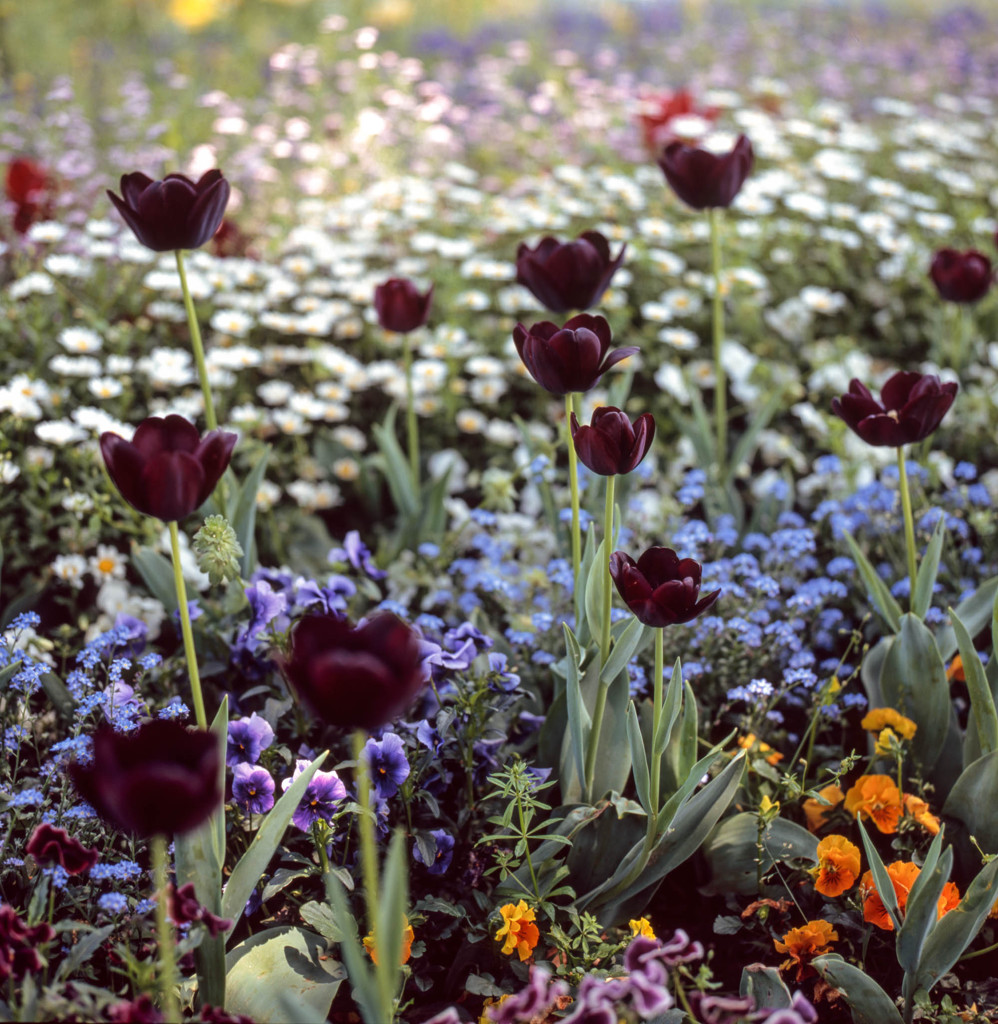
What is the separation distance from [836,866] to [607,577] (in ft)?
1.76

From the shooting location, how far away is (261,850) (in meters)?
1.09

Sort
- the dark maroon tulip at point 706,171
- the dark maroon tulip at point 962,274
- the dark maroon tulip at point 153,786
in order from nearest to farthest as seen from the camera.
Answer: the dark maroon tulip at point 153,786
the dark maroon tulip at point 706,171
the dark maroon tulip at point 962,274

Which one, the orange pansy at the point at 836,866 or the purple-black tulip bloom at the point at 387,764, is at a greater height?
the purple-black tulip bloom at the point at 387,764

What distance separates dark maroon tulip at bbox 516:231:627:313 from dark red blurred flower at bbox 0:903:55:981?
1168 millimetres

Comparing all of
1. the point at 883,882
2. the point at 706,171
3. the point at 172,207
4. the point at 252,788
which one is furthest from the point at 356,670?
the point at 706,171

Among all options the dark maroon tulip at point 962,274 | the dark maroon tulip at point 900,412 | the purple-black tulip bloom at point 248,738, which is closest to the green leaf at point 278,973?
the purple-black tulip bloom at point 248,738

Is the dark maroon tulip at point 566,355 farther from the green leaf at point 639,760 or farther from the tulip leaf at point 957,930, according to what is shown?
the tulip leaf at point 957,930

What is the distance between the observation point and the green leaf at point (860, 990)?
1.18 metres

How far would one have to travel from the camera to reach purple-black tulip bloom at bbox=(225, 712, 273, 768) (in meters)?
1.33

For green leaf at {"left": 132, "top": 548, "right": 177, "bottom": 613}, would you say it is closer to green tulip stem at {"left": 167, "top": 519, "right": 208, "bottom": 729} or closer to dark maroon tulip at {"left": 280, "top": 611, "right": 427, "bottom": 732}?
green tulip stem at {"left": 167, "top": 519, "right": 208, "bottom": 729}

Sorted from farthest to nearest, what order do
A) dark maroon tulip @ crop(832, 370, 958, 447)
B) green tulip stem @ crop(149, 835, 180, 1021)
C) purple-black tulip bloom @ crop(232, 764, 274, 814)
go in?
1. dark maroon tulip @ crop(832, 370, 958, 447)
2. purple-black tulip bloom @ crop(232, 764, 274, 814)
3. green tulip stem @ crop(149, 835, 180, 1021)

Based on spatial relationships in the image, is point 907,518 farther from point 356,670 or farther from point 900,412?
point 356,670

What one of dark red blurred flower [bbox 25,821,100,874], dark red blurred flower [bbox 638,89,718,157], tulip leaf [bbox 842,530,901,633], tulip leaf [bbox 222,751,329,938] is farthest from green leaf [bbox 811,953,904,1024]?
dark red blurred flower [bbox 638,89,718,157]

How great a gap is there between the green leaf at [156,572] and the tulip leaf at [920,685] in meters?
1.21
